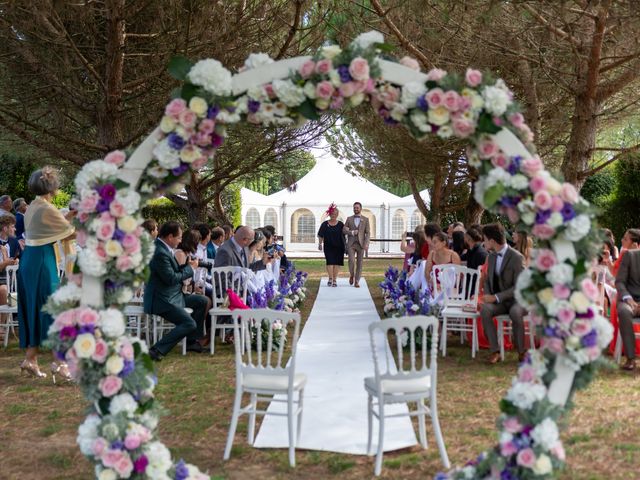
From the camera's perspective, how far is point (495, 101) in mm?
3455

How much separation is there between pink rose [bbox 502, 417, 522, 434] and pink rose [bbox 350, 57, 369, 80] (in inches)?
72.9

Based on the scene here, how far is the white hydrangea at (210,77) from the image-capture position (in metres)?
3.49

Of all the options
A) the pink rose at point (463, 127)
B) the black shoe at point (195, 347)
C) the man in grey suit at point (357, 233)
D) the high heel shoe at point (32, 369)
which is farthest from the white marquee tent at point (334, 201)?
the pink rose at point (463, 127)

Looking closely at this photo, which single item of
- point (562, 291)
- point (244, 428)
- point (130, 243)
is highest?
point (130, 243)

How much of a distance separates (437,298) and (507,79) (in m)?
5.52

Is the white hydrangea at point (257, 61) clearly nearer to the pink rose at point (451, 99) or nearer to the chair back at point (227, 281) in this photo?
the pink rose at point (451, 99)

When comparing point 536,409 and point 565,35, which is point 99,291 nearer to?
point 536,409

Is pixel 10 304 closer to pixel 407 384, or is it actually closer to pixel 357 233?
pixel 407 384

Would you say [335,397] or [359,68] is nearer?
[359,68]

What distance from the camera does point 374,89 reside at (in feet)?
11.8

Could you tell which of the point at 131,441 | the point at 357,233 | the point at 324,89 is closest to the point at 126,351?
the point at 131,441

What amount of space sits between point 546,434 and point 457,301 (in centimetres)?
477

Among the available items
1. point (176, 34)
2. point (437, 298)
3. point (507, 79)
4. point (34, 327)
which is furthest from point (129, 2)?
point (507, 79)

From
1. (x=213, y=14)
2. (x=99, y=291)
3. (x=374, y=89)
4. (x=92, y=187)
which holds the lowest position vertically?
(x=99, y=291)
